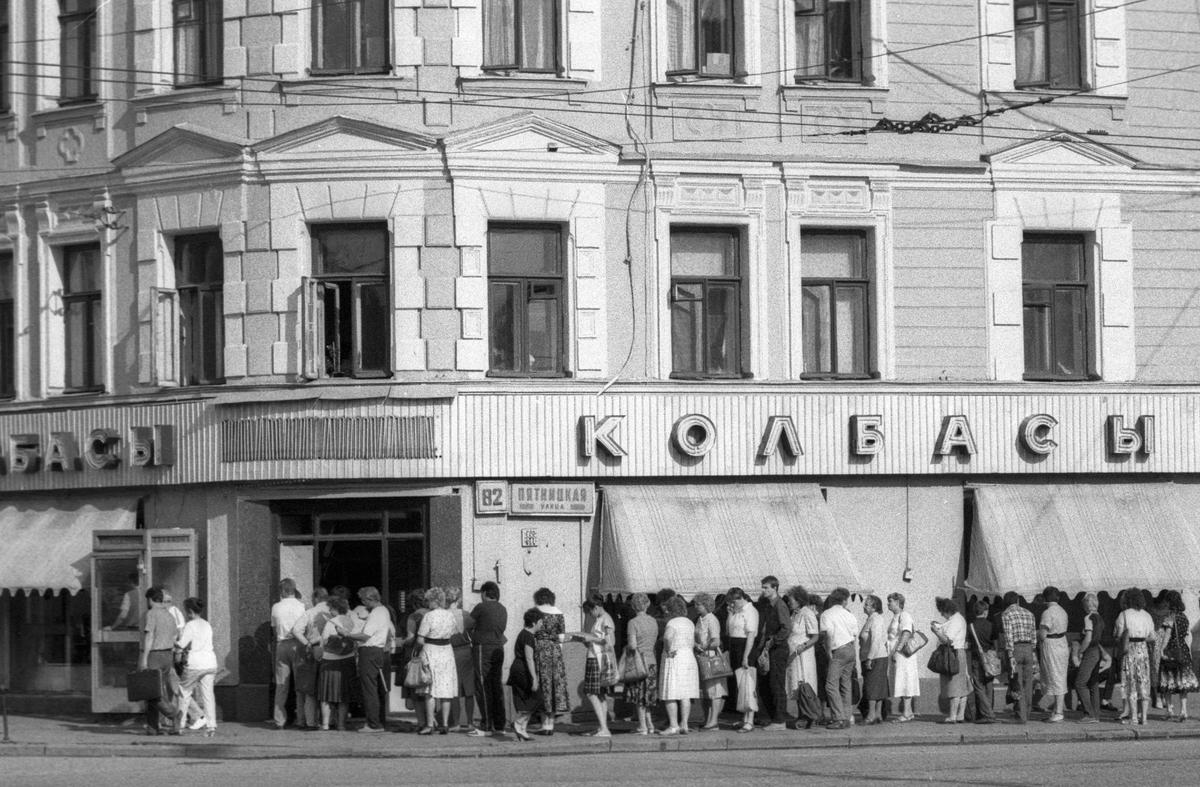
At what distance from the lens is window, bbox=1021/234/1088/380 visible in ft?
98.6

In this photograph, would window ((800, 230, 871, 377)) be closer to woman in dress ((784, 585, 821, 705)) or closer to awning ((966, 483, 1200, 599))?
awning ((966, 483, 1200, 599))

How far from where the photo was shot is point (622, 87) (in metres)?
28.7

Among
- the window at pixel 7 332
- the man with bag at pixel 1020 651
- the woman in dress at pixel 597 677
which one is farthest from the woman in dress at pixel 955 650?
the window at pixel 7 332

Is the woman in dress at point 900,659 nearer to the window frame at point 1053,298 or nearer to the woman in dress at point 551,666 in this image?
the window frame at point 1053,298

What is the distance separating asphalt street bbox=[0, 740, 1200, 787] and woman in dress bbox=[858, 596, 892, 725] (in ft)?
7.79

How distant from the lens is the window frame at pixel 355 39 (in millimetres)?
28266

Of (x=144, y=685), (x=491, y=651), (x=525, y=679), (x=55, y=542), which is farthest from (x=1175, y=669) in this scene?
(x=55, y=542)

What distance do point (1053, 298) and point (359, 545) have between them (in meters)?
10.2

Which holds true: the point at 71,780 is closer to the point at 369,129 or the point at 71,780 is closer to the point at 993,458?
the point at 369,129

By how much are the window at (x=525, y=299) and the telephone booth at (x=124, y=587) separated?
15.8 ft

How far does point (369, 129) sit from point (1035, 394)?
31.8 feet

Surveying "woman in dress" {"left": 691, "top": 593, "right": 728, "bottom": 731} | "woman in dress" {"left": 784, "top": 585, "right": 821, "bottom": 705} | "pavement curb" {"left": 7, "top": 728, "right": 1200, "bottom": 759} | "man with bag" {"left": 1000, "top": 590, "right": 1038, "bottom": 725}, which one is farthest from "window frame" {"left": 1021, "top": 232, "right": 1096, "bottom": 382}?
"woman in dress" {"left": 691, "top": 593, "right": 728, "bottom": 731}

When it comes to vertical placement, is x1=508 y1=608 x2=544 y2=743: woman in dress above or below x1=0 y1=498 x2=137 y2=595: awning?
below

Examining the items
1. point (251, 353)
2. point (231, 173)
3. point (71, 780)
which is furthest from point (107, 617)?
point (71, 780)
